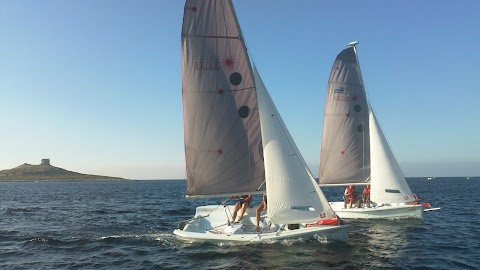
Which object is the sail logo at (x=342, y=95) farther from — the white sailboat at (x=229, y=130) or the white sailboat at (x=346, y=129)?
the white sailboat at (x=229, y=130)

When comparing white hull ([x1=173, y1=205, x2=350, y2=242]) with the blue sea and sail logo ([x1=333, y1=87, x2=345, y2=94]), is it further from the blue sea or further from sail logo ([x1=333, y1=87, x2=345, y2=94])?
sail logo ([x1=333, y1=87, x2=345, y2=94])

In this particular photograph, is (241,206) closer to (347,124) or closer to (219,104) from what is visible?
(219,104)

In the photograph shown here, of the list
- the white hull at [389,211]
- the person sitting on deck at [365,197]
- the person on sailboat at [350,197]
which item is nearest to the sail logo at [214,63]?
the white hull at [389,211]

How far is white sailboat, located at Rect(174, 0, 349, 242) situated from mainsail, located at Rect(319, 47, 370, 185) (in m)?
14.3

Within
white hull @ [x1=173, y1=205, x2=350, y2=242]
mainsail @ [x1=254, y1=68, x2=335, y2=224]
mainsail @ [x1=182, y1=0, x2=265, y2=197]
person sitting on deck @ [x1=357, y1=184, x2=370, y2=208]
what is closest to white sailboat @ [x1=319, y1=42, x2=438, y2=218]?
person sitting on deck @ [x1=357, y1=184, x2=370, y2=208]

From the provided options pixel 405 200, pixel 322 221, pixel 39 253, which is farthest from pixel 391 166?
pixel 39 253

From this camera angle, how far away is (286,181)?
662 inches

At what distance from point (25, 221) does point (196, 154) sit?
18.7 m

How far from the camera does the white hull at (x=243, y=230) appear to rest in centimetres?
1652

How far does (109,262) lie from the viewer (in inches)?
633

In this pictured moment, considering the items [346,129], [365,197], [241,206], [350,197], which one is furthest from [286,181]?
[346,129]

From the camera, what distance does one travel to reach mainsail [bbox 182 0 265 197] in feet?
57.4

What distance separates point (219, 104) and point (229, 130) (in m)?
1.28

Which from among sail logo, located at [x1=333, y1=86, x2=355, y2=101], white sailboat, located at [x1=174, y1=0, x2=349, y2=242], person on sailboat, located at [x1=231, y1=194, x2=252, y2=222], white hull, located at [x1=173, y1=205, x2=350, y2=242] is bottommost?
white hull, located at [x1=173, y1=205, x2=350, y2=242]
